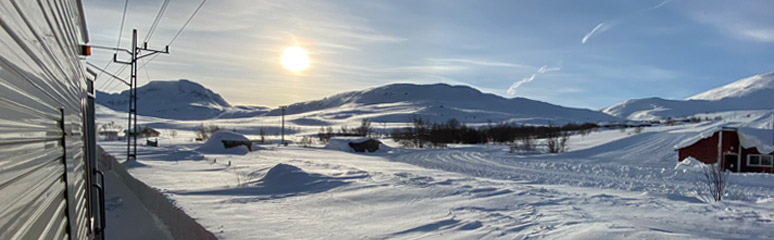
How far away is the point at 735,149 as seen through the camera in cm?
2159

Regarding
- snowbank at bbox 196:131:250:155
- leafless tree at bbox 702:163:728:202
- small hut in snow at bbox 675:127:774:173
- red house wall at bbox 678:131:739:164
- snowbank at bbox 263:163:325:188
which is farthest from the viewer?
snowbank at bbox 196:131:250:155

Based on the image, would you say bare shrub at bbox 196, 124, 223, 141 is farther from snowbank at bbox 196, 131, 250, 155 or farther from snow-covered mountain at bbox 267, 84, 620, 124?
snow-covered mountain at bbox 267, 84, 620, 124

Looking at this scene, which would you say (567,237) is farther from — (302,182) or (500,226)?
(302,182)

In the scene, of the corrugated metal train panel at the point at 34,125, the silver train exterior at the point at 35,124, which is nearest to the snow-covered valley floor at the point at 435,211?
the silver train exterior at the point at 35,124

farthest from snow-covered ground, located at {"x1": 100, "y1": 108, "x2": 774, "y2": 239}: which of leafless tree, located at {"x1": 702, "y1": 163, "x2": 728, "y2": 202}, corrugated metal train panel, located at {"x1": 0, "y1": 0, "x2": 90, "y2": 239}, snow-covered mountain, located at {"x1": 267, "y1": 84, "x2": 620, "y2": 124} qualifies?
snow-covered mountain, located at {"x1": 267, "y1": 84, "x2": 620, "y2": 124}

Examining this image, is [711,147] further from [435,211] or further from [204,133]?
[204,133]

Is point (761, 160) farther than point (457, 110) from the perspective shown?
No

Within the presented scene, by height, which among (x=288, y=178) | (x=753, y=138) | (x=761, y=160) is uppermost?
(x=753, y=138)

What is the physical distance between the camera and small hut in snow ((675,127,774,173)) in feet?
67.7

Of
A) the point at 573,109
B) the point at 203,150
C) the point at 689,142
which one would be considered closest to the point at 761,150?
the point at 689,142

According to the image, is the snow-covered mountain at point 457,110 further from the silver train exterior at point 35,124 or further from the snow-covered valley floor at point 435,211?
the silver train exterior at point 35,124

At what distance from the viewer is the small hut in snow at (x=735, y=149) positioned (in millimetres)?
20641

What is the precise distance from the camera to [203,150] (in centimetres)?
3391

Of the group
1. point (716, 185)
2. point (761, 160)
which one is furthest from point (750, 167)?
point (716, 185)
